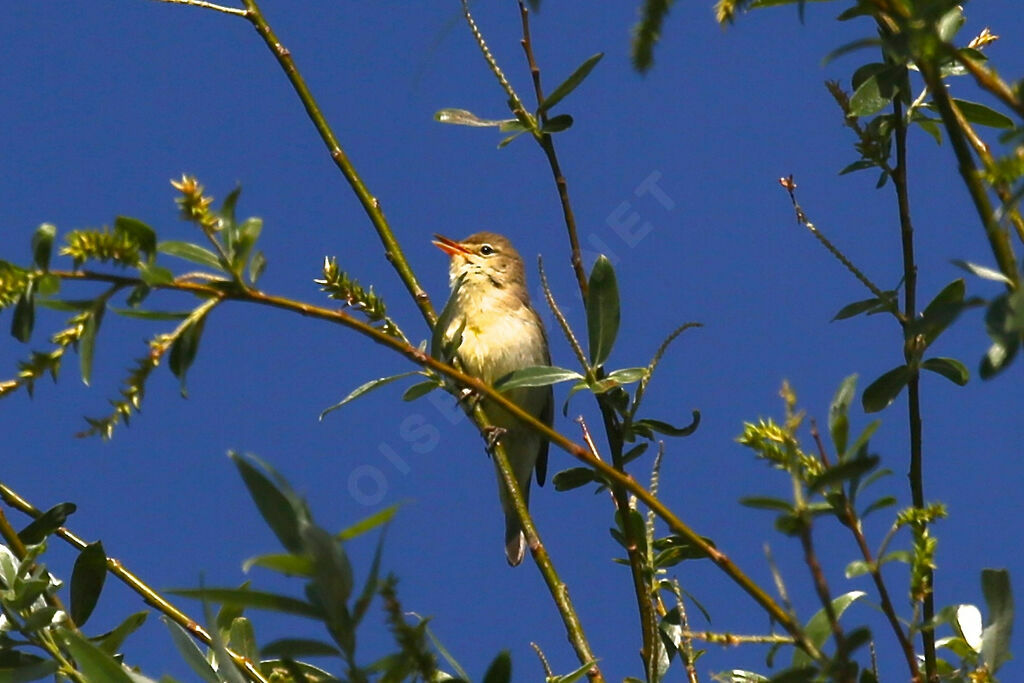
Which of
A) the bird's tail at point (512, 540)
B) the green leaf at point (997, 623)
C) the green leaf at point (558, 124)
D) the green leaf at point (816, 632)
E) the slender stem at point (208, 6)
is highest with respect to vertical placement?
the slender stem at point (208, 6)

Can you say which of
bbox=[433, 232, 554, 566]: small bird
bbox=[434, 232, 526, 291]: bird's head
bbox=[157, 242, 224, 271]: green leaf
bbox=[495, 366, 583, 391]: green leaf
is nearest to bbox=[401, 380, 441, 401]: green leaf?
bbox=[495, 366, 583, 391]: green leaf

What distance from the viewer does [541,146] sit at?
2.76 metres

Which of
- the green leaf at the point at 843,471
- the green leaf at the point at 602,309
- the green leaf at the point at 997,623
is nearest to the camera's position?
the green leaf at the point at 843,471

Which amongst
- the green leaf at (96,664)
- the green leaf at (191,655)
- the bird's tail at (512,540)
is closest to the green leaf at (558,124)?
the green leaf at (191,655)

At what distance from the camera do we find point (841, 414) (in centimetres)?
169

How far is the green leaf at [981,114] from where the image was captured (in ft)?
8.13

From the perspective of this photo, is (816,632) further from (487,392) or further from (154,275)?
(154,275)

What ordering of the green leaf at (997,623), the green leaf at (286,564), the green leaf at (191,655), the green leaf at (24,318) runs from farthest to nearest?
the green leaf at (997,623) < the green leaf at (191,655) < the green leaf at (24,318) < the green leaf at (286,564)

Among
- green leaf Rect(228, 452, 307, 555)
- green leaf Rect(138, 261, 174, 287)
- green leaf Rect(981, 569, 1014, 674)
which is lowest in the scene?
green leaf Rect(981, 569, 1014, 674)

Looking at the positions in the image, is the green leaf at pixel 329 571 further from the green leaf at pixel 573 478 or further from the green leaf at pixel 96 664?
the green leaf at pixel 573 478

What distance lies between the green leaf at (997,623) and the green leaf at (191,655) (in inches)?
47.5

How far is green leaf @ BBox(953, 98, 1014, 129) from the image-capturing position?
2.48m

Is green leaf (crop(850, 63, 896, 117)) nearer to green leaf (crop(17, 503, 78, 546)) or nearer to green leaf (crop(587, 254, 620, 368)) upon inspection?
green leaf (crop(587, 254, 620, 368))

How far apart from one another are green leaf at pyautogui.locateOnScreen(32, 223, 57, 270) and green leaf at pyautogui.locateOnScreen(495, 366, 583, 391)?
810mm
